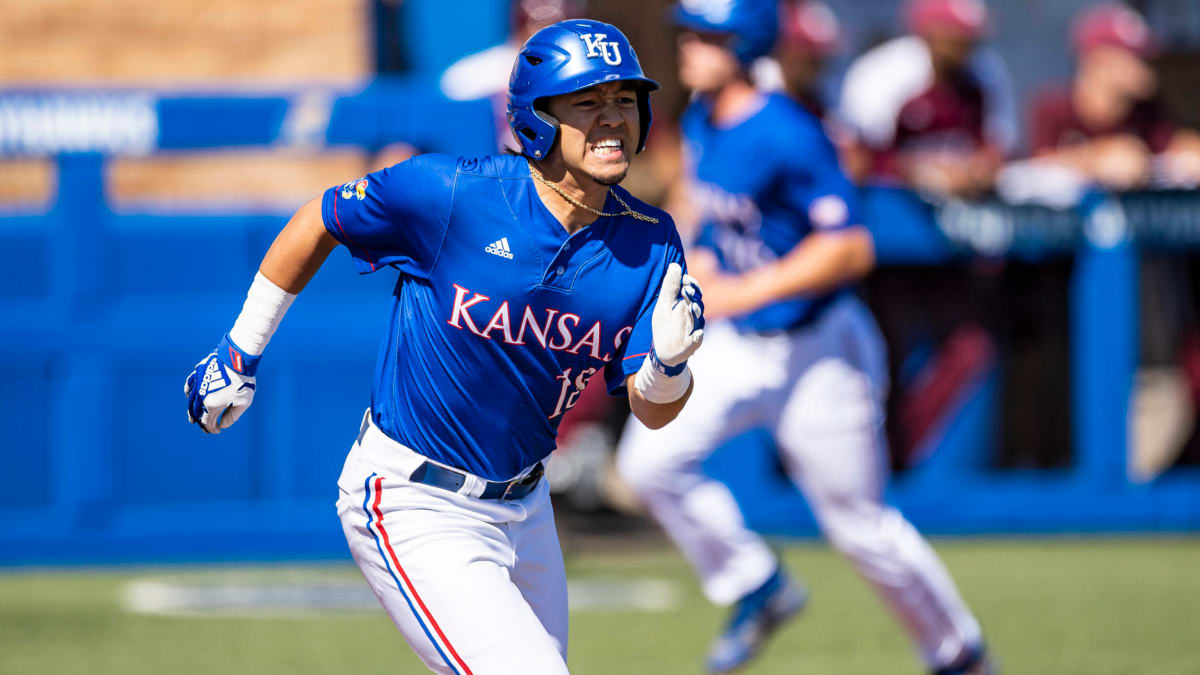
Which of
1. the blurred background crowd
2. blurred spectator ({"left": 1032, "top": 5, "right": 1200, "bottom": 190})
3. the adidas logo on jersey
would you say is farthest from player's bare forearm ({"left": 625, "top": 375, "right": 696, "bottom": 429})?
blurred spectator ({"left": 1032, "top": 5, "right": 1200, "bottom": 190})

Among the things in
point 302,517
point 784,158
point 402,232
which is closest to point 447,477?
point 402,232

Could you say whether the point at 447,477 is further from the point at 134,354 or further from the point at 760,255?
the point at 134,354

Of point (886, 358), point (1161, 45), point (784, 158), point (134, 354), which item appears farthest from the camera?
point (1161, 45)

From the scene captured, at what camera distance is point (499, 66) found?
9.68 meters

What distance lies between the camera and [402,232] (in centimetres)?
434

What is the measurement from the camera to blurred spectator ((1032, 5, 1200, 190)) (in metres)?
10.2

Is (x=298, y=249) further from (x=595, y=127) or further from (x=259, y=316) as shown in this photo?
(x=595, y=127)

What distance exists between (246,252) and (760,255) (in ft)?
11.4

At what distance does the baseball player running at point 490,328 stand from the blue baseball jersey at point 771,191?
2.36 m

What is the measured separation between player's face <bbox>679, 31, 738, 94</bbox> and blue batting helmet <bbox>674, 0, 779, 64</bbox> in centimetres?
3

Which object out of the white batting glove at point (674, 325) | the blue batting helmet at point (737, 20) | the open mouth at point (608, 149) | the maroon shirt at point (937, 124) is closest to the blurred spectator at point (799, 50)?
the maroon shirt at point (937, 124)

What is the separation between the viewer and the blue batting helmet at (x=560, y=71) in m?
4.16

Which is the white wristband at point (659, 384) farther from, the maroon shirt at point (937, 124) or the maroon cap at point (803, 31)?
the maroon shirt at point (937, 124)

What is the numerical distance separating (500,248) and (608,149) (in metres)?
0.34
